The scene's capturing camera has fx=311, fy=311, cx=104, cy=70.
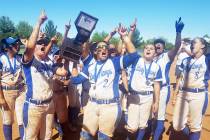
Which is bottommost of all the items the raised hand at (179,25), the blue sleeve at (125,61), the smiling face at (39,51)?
the blue sleeve at (125,61)

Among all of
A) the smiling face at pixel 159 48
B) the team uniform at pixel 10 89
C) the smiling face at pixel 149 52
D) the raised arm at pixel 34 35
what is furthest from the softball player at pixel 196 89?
the team uniform at pixel 10 89

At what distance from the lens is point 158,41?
23.9 ft

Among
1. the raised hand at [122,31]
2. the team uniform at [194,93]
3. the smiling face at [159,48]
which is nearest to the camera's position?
the raised hand at [122,31]

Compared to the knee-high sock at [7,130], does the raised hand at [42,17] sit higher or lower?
higher

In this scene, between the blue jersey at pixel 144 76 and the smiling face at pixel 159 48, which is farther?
the smiling face at pixel 159 48

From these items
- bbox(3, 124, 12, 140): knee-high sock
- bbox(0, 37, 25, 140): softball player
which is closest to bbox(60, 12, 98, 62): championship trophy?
bbox(0, 37, 25, 140): softball player

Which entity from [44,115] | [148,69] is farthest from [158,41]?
[44,115]

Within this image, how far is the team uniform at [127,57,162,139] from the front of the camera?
6.20m

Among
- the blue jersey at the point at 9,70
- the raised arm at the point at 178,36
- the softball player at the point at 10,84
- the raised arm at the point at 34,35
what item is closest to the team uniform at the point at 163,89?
the raised arm at the point at 178,36

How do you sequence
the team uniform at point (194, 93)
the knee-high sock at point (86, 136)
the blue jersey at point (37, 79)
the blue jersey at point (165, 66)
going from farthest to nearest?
the blue jersey at point (165, 66), the team uniform at point (194, 93), the knee-high sock at point (86, 136), the blue jersey at point (37, 79)

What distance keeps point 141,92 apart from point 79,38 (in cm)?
185

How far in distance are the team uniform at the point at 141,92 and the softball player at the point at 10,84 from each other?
224 centimetres

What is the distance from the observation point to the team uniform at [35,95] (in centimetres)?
498

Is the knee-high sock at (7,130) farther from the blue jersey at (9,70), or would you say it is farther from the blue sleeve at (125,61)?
the blue sleeve at (125,61)
